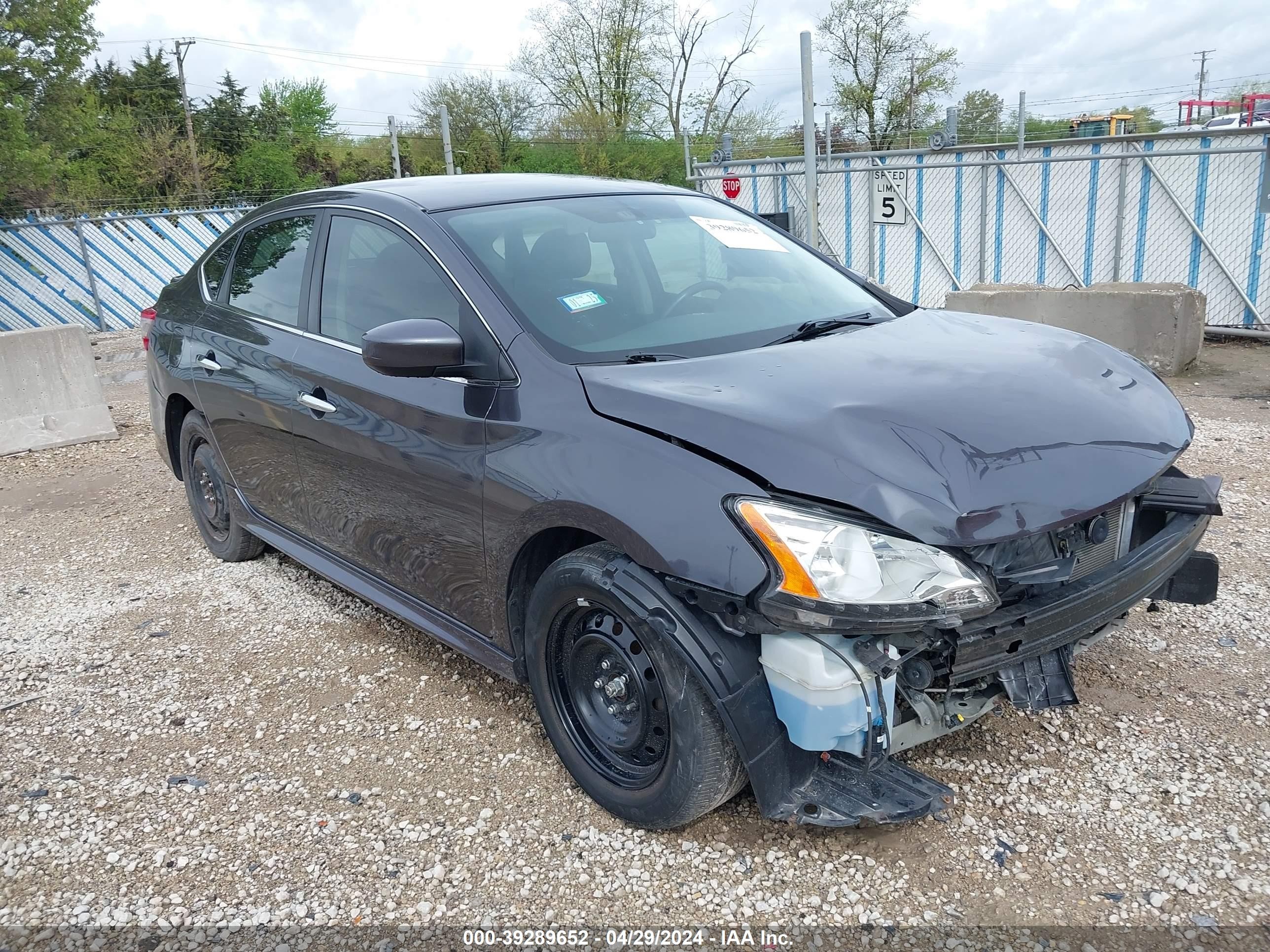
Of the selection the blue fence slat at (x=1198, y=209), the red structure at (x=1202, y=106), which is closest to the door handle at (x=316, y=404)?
the blue fence slat at (x=1198, y=209)

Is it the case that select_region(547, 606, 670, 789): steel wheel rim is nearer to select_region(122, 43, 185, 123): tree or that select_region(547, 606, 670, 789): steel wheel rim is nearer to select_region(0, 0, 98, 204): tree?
select_region(0, 0, 98, 204): tree

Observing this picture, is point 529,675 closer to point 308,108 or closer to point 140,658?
point 140,658

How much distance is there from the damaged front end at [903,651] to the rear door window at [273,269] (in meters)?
2.37

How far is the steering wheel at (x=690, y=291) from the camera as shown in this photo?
3178 mm

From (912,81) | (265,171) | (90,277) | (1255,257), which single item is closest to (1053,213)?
(1255,257)

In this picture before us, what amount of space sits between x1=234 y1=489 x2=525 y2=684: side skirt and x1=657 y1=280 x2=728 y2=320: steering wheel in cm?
120

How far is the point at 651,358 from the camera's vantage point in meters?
2.87

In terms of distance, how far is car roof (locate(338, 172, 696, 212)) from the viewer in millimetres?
3479

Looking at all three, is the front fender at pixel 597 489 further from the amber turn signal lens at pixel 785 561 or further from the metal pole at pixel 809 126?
the metal pole at pixel 809 126

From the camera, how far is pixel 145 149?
112ft

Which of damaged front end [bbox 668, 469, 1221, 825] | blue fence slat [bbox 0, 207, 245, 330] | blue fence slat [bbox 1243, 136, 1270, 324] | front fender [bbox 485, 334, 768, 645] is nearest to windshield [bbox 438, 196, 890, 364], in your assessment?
front fender [bbox 485, 334, 768, 645]

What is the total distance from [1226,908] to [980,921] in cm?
58

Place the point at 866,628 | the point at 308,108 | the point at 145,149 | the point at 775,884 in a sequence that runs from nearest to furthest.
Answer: the point at 866,628 → the point at 775,884 → the point at 145,149 → the point at 308,108

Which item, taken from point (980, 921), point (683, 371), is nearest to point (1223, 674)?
point (980, 921)
